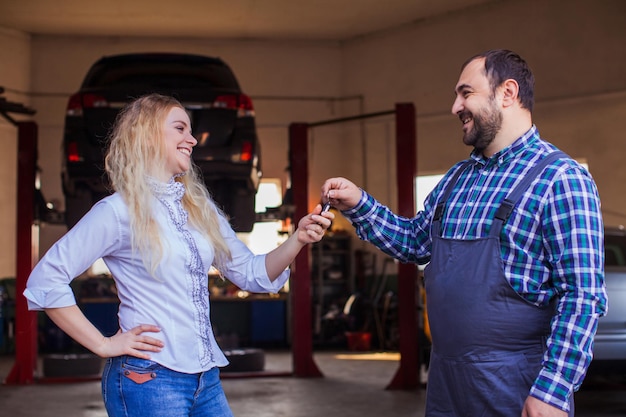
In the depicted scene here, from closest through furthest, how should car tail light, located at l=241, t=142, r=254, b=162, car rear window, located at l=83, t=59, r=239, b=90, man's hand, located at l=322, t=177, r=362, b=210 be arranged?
man's hand, located at l=322, t=177, r=362, b=210, car tail light, located at l=241, t=142, r=254, b=162, car rear window, located at l=83, t=59, r=239, b=90

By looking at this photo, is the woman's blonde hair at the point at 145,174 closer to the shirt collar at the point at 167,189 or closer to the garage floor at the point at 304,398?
the shirt collar at the point at 167,189

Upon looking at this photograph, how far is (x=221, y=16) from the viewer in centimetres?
1314

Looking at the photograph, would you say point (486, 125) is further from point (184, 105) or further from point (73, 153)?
point (73, 153)

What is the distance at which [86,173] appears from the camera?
6.92 m

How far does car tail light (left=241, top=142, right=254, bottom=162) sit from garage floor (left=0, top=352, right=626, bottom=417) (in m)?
1.96

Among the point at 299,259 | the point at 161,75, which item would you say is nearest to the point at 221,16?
the point at 299,259

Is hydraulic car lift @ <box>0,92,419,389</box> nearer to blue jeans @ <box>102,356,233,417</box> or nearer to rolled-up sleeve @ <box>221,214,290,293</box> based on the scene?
rolled-up sleeve @ <box>221,214,290,293</box>

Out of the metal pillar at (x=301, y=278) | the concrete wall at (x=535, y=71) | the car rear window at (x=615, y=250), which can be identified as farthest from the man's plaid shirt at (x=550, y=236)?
the concrete wall at (x=535, y=71)

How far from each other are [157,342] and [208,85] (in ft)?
17.3

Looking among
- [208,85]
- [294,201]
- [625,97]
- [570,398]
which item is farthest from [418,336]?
[570,398]

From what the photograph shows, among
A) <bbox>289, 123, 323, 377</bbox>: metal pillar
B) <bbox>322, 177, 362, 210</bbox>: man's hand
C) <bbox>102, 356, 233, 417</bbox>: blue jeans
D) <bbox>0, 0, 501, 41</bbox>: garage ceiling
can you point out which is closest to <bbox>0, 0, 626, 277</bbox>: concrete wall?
<bbox>0, 0, 501, 41</bbox>: garage ceiling

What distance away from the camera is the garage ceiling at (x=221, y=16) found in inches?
492

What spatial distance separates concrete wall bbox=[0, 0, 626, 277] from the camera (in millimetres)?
11477

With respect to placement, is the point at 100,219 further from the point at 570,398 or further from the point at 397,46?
the point at 397,46
